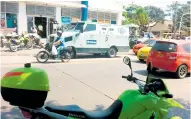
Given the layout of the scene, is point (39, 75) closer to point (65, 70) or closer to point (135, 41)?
point (65, 70)

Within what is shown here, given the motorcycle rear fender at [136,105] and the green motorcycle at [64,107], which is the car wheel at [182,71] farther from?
the motorcycle rear fender at [136,105]

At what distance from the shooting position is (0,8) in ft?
64.6

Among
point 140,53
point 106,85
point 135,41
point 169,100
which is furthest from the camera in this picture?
point 135,41

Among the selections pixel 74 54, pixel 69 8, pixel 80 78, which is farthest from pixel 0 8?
pixel 80 78

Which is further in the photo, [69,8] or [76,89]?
[69,8]

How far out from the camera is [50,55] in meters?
11.9

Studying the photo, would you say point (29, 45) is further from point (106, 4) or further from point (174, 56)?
point (106, 4)

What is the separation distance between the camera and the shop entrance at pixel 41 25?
21.7 meters

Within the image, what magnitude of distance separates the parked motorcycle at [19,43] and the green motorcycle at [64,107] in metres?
13.7

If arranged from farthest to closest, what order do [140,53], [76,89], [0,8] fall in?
[0,8] → [140,53] → [76,89]

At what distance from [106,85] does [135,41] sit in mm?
15366

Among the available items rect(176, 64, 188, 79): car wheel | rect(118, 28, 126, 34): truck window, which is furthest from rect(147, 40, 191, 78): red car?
rect(118, 28, 126, 34): truck window

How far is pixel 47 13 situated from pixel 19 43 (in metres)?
6.65

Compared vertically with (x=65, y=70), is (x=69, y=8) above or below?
above
